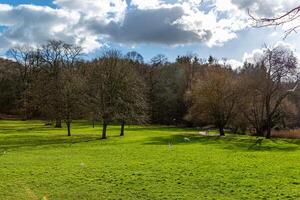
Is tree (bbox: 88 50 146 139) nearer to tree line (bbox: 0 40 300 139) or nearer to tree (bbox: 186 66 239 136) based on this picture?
tree line (bbox: 0 40 300 139)

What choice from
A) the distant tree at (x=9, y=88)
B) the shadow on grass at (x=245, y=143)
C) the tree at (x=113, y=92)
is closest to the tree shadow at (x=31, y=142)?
the tree at (x=113, y=92)

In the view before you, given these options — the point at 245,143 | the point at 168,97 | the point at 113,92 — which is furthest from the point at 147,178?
the point at 168,97

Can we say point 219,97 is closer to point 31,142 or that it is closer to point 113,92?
point 113,92

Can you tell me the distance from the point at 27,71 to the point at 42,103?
149ft

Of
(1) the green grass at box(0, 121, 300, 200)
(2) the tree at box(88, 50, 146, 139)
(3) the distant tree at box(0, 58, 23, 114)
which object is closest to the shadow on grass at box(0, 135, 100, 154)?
(2) the tree at box(88, 50, 146, 139)

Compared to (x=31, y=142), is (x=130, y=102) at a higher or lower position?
higher

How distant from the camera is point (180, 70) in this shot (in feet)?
336

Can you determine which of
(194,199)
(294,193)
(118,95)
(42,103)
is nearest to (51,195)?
(194,199)

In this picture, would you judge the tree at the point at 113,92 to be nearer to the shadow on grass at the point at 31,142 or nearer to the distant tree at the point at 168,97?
the shadow on grass at the point at 31,142

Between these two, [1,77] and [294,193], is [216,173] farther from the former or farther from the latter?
[1,77]

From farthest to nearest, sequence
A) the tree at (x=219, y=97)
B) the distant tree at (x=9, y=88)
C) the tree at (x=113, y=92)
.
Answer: the distant tree at (x=9, y=88), the tree at (x=219, y=97), the tree at (x=113, y=92)

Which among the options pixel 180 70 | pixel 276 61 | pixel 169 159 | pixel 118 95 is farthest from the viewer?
pixel 180 70

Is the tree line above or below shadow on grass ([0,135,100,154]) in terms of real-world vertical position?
above

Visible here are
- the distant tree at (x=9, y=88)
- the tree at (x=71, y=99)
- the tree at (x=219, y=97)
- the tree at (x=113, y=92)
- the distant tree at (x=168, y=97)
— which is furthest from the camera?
the distant tree at (x=9, y=88)
